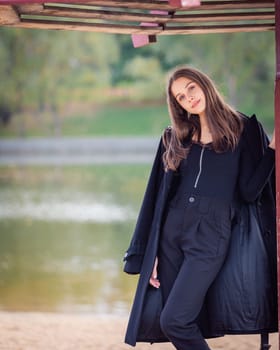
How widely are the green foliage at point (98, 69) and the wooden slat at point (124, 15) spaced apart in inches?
1366

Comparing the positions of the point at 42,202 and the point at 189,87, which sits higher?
the point at 42,202

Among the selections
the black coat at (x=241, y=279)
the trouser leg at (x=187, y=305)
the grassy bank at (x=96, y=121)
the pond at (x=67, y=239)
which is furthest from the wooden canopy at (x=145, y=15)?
the grassy bank at (x=96, y=121)

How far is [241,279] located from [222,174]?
0.57m

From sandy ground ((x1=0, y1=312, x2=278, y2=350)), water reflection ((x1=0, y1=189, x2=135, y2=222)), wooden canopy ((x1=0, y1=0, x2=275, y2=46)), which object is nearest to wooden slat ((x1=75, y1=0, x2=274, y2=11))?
wooden canopy ((x1=0, y1=0, x2=275, y2=46))

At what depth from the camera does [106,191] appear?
69.5ft

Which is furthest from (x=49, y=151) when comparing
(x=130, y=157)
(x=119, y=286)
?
(x=119, y=286)

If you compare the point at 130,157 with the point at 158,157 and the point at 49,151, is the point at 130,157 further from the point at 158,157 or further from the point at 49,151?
the point at 158,157

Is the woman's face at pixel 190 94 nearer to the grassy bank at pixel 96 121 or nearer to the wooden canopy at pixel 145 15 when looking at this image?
the wooden canopy at pixel 145 15

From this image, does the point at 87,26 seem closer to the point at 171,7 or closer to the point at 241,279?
the point at 171,7

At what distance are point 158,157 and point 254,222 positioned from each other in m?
0.64

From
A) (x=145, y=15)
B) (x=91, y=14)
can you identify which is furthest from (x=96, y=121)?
(x=91, y=14)

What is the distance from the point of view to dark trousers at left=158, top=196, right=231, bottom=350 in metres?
4.45

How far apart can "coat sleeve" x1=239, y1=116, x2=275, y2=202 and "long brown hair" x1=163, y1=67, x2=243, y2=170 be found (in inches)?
3.2

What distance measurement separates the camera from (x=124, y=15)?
16.2ft
